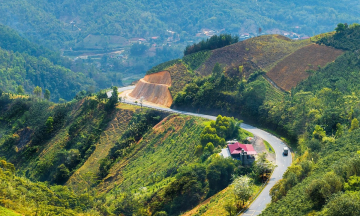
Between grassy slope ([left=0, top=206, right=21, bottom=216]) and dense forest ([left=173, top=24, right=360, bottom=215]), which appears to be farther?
grassy slope ([left=0, top=206, right=21, bottom=216])

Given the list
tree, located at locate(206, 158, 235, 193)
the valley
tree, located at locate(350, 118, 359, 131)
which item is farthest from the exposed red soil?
tree, located at locate(350, 118, 359, 131)

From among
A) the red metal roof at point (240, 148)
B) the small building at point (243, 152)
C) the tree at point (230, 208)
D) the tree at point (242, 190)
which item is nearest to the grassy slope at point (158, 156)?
the red metal roof at point (240, 148)

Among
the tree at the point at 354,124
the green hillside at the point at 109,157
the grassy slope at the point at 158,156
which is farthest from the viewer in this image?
the grassy slope at the point at 158,156

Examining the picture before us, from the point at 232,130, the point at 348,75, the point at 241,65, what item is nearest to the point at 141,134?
the point at 232,130

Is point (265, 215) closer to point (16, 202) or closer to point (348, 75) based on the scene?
point (16, 202)

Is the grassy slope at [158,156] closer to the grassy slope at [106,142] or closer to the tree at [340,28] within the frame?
the grassy slope at [106,142]

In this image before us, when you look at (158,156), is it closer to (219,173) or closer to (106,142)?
(106,142)

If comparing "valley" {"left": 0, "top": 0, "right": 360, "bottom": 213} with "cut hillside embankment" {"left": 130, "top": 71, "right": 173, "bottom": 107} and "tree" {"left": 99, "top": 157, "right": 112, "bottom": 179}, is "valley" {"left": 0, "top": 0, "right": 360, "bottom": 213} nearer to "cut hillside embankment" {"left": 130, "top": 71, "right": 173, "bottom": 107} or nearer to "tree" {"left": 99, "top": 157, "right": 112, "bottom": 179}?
"tree" {"left": 99, "top": 157, "right": 112, "bottom": 179}
